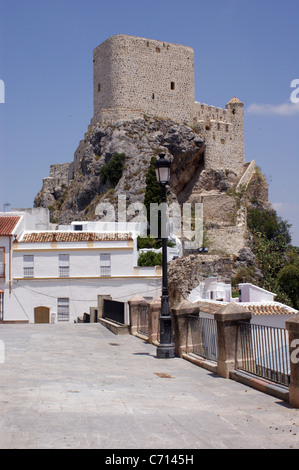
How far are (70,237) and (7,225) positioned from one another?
4.77 m

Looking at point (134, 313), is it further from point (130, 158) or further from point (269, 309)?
point (130, 158)

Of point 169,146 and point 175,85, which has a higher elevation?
point 175,85

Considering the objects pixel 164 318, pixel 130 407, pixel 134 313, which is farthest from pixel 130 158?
pixel 130 407

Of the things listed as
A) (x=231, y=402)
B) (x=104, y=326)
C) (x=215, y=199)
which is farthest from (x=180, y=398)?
(x=215, y=199)

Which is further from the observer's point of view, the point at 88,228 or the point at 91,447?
the point at 88,228

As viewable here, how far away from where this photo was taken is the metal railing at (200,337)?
1297 centimetres

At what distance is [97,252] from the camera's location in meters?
38.1

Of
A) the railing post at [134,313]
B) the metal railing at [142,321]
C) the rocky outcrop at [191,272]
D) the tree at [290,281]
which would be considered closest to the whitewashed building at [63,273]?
the rocky outcrop at [191,272]

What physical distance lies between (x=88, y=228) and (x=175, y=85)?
28.3 metres

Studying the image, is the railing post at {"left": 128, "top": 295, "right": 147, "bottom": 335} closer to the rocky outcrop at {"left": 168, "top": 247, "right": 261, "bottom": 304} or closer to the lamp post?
the lamp post

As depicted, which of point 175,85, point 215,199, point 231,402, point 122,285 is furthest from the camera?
point 175,85

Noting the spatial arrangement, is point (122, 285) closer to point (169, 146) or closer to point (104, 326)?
point (104, 326)

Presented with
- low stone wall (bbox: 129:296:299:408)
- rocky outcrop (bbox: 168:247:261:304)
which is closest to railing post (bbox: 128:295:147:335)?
low stone wall (bbox: 129:296:299:408)

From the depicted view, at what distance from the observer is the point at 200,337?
532 inches
